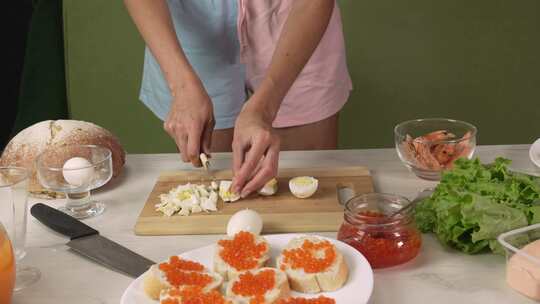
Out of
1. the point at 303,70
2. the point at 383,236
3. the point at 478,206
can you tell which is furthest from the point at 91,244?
the point at 303,70

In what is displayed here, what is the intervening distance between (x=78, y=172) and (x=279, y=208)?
41 cm

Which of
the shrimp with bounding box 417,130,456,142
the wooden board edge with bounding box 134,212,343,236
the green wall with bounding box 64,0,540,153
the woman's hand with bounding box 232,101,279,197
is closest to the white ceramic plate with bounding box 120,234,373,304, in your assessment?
the wooden board edge with bounding box 134,212,343,236

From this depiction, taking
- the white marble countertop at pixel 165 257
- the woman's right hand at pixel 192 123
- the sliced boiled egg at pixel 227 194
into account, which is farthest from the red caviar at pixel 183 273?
the woman's right hand at pixel 192 123

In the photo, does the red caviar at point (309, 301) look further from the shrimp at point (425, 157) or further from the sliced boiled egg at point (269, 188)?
the shrimp at point (425, 157)

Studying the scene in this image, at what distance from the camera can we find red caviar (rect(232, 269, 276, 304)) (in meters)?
1.10

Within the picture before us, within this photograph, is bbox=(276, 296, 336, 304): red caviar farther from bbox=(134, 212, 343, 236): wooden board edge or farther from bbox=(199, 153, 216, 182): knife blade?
bbox=(199, 153, 216, 182): knife blade

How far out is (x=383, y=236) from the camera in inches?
49.8

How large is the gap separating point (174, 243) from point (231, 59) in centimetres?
87

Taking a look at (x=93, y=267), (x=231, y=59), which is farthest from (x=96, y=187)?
(x=231, y=59)

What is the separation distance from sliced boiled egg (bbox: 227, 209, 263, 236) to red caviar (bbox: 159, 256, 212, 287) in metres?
0.16

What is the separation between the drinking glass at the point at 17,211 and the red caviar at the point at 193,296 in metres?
0.29

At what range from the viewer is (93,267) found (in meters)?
1.31

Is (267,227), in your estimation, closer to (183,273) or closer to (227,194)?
(227,194)

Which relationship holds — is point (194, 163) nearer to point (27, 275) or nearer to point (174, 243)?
point (174, 243)
